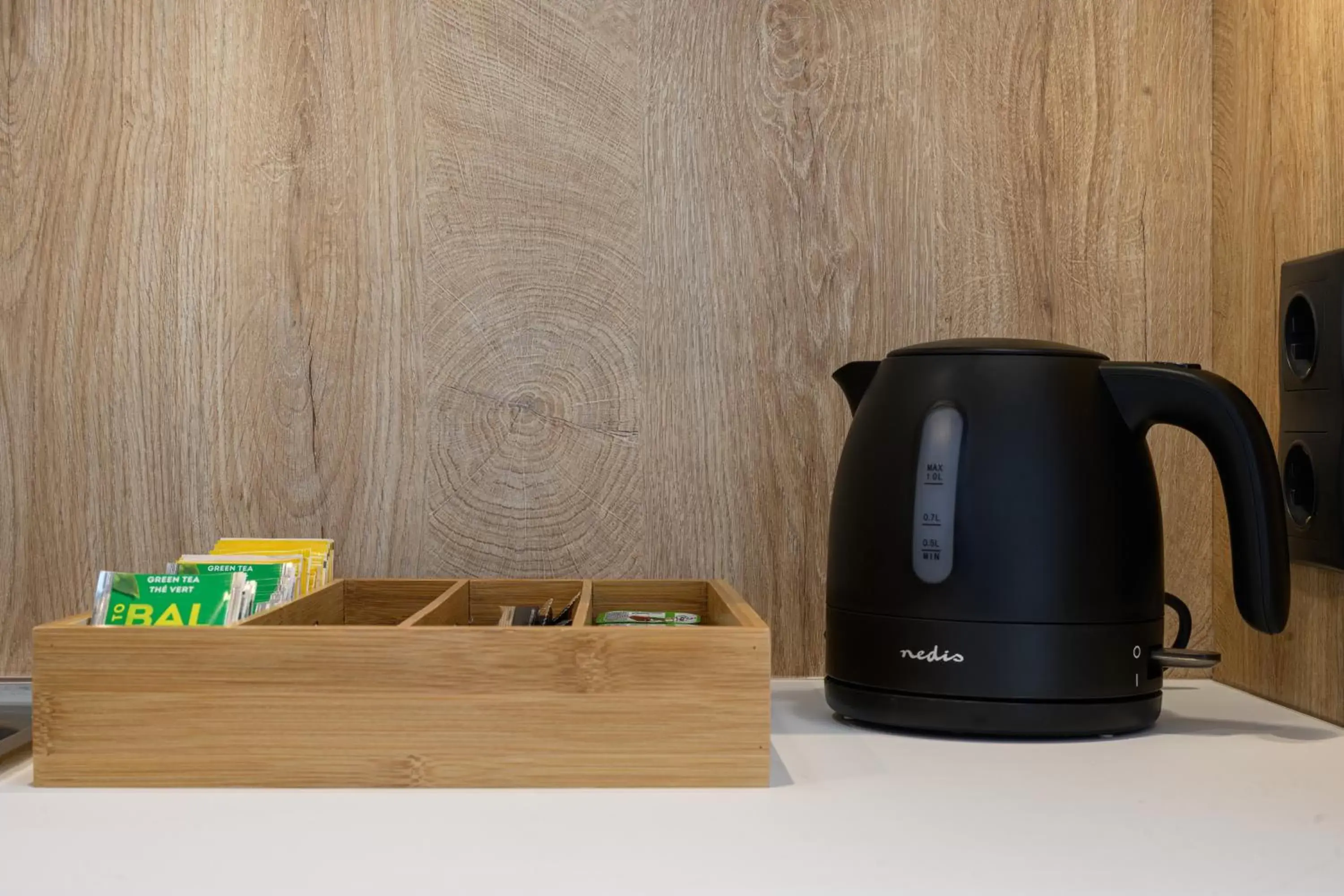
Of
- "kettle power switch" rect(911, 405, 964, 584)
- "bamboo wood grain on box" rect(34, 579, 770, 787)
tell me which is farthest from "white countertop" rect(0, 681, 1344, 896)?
"kettle power switch" rect(911, 405, 964, 584)

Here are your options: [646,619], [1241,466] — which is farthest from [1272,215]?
[646,619]

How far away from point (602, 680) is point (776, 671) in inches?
15.1

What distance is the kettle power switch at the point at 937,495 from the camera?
2.57 ft

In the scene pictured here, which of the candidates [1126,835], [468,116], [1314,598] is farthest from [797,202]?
[1126,835]

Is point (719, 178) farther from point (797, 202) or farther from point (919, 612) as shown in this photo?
point (919, 612)

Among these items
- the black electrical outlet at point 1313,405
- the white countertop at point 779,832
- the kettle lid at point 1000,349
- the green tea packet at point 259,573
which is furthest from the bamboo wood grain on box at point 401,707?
the black electrical outlet at point 1313,405

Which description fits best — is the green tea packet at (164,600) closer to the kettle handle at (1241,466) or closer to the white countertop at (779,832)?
the white countertop at (779,832)

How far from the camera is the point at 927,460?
31.3 inches

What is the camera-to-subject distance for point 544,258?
1.04 m

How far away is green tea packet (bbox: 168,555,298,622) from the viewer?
83cm

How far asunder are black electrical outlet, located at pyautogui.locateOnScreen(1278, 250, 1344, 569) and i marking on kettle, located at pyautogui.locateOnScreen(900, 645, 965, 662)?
0.89 ft

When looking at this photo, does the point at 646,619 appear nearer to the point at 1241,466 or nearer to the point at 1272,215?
the point at 1241,466

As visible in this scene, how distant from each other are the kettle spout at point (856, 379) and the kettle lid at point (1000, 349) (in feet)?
0.20

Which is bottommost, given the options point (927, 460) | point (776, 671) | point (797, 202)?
point (776, 671)
